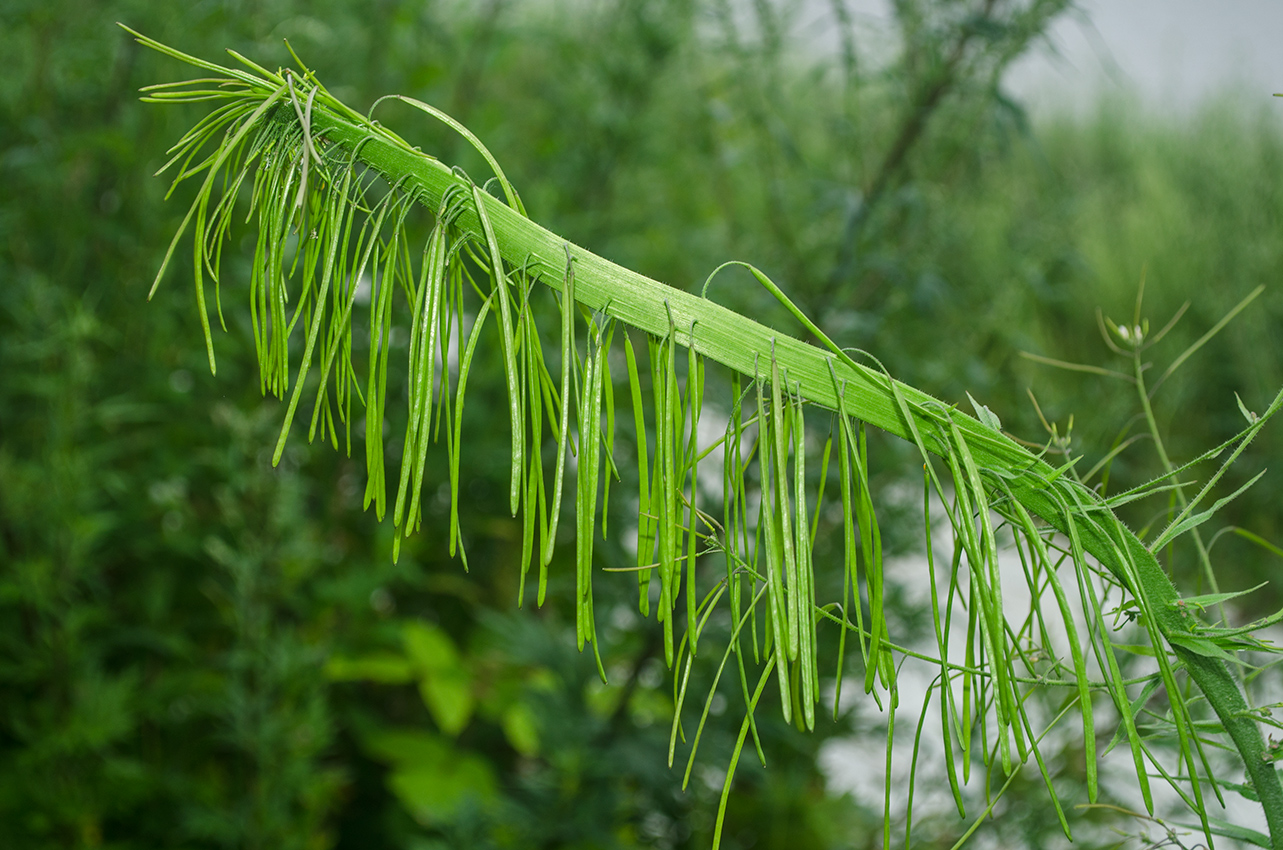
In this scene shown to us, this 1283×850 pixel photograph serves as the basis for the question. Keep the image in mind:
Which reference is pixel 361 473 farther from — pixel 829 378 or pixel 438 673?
pixel 829 378

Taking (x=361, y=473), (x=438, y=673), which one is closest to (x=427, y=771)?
(x=438, y=673)

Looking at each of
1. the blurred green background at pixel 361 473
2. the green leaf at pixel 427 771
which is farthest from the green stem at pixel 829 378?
the green leaf at pixel 427 771

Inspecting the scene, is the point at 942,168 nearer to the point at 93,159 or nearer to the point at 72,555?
the point at 72,555

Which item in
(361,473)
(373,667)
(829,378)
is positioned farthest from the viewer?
(361,473)

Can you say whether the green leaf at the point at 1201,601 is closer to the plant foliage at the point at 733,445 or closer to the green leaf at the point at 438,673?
the plant foliage at the point at 733,445

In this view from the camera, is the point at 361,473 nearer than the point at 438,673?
No

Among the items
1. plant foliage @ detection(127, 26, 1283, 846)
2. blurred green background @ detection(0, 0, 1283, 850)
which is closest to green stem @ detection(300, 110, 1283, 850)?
plant foliage @ detection(127, 26, 1283, 846)

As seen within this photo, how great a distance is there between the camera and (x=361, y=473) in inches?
41.3

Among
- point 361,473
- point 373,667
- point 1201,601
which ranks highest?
point 361,473

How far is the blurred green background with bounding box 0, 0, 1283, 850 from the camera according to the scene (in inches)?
27.0

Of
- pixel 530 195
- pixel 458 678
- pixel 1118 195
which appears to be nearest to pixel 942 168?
pixel 530 195

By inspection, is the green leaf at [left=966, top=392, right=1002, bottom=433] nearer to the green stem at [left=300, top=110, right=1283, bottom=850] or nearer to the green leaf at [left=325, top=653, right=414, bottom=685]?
the green stem at [left=300, top=110, right=1283, bottom=850]

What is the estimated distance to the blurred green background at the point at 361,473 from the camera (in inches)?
27.0

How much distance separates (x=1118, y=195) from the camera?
2969 mm
